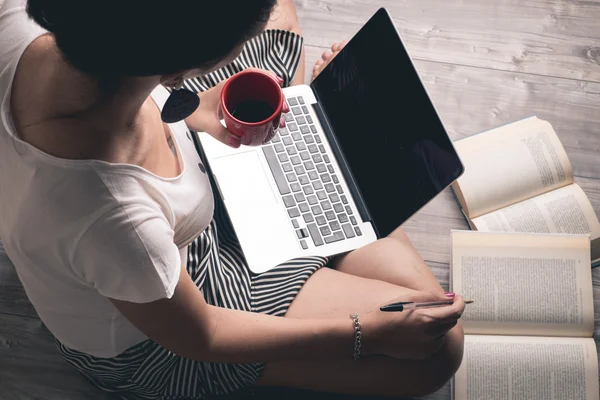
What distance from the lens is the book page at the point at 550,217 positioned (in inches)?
53.5

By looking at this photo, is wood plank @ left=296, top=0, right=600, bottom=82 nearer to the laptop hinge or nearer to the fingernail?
the laptop hinge

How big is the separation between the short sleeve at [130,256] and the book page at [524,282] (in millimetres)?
778

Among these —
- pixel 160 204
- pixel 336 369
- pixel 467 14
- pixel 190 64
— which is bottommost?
pixel 336 369

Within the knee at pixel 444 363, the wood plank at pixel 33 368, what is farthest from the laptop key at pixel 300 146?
the wood plank at pixel 33 368

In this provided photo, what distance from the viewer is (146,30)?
1.78ft

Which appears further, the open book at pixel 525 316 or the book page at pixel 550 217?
the book page at pixel 550 217

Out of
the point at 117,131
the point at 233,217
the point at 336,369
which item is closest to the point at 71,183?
the point at 117,131

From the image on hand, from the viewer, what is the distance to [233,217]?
111 cm

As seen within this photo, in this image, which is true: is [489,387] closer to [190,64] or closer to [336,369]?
[336,369]

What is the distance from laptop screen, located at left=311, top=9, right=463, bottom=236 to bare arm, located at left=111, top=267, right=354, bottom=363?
231 mm

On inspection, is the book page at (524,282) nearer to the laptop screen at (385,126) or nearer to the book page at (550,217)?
the book page at (550,217)

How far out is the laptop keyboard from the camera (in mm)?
1136

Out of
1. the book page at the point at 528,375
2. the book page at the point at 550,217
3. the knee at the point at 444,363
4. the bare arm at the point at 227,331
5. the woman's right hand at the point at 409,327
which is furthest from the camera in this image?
the book page at the point at 550,217

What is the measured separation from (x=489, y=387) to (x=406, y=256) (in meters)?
0.33
